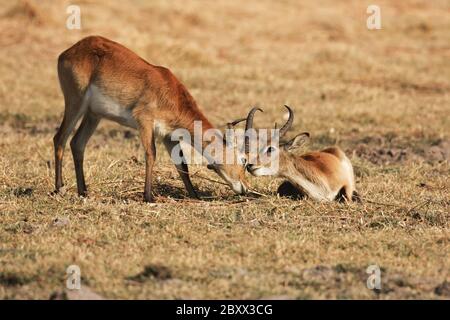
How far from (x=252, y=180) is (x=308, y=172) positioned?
857mm

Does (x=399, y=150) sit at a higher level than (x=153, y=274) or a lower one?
higher

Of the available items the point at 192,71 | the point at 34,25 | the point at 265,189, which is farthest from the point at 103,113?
the point at 34,25

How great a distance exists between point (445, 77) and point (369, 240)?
9.81 m

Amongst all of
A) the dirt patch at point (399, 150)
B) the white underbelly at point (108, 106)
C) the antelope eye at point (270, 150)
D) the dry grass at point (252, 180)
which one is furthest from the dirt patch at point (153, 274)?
the dirt patch at point (399, 150)

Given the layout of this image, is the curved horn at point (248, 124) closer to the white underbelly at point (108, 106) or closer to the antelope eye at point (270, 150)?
the antelope eye at point (270, 150)

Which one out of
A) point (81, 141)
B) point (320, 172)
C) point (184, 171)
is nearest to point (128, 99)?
point (81, 141)

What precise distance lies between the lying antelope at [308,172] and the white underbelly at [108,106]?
3.57 ft

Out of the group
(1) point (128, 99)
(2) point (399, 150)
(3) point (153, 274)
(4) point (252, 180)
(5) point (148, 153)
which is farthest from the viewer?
(2) point (399, 150)

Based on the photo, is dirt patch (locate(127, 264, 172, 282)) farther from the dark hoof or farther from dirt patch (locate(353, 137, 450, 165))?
dirt patch (locate(353, 137, 450, 165))

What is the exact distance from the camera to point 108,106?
780 cm

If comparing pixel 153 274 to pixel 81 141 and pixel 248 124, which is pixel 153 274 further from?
pixel 81 141

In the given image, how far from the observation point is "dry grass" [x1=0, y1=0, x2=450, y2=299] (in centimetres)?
555

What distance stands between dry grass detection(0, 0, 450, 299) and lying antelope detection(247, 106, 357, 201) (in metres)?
0.29

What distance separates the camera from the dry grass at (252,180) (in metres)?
5.55
